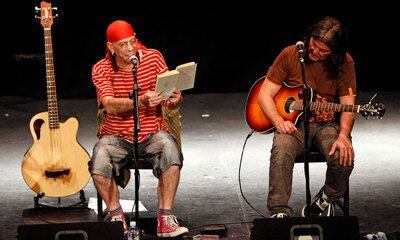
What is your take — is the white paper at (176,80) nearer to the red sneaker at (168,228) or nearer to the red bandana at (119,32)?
the red bandana at (119,32)

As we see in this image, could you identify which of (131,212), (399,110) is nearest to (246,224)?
(131,212)

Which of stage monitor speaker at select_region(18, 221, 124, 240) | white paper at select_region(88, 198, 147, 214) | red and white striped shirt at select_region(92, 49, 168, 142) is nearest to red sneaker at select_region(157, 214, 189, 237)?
Answer: red and white striped shirt at select_region(92, 49, 168, 142)

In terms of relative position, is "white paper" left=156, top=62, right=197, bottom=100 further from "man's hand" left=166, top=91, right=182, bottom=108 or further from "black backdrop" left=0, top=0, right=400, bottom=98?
"black backdrop" left=0, top=0, right=400, bottom=98

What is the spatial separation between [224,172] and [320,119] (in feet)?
5.07

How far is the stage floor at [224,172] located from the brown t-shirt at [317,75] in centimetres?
95

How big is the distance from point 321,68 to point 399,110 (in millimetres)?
3814

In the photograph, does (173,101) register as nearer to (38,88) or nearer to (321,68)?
(321,68)

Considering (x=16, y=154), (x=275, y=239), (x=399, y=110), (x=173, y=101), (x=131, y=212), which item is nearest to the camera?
(x=275, y=239)

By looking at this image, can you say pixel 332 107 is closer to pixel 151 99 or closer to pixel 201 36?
pixel 151 99

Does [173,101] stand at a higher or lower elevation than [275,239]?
higher

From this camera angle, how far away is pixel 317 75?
568cm

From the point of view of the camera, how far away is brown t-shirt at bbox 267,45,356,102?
18.5 feet

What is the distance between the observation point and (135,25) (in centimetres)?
1071

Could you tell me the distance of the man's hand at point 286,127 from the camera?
18.3ft
